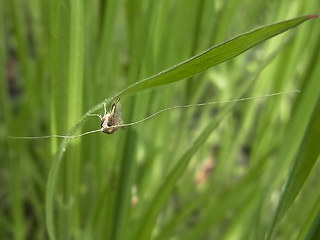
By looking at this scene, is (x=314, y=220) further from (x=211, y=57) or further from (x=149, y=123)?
(x=149, y=123)

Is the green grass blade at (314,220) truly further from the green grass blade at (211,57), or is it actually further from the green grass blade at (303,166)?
the green grass blade at (211,57)

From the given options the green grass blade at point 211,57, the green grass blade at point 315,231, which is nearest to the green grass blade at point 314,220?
the green grass blade at point 315,231

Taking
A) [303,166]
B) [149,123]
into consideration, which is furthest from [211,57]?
[149,123]

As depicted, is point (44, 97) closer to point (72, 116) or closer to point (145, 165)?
point (145, 165)

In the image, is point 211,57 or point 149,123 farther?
point 149,123

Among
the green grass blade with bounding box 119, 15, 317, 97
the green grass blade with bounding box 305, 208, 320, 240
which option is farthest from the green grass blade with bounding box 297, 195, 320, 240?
the green grass blade with bounding box 119, 15, 317, 97

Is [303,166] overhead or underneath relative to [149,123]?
underneath

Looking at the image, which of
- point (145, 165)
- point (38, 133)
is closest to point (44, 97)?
point (38, 133)
